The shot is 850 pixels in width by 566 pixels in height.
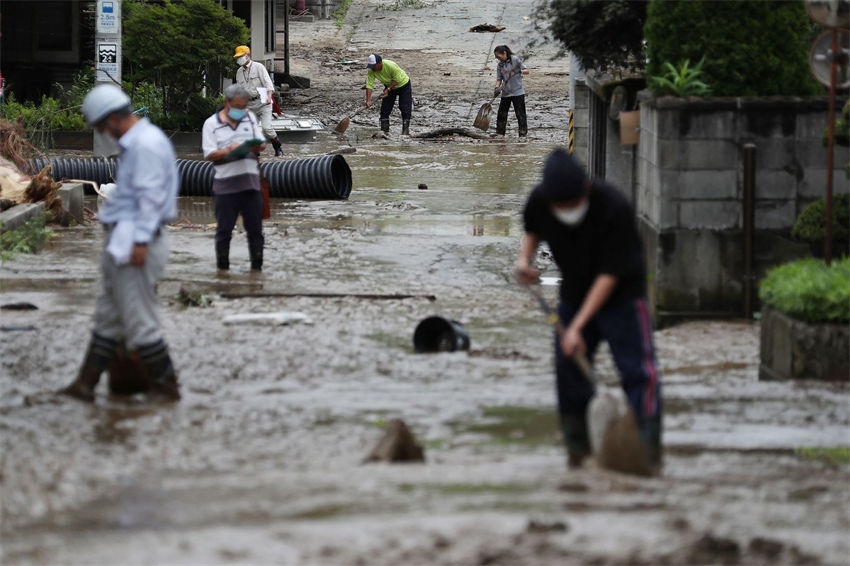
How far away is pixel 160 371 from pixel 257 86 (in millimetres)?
14940

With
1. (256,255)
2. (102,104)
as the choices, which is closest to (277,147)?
(256,255)

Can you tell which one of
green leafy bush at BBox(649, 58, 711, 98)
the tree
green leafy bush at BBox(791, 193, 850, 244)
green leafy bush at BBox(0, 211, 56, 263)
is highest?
the tree

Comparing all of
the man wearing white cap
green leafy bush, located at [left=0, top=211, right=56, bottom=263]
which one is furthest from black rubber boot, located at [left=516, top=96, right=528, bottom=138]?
green leafy bush, located at [left=0, top=211, right=56, bottom=263]

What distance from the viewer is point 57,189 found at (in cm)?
1474

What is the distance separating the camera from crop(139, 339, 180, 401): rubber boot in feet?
24.0

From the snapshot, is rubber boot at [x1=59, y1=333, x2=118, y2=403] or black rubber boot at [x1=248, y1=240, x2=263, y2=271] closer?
rubber boot at [x1=59, y1=333, x2=118, y2=403]

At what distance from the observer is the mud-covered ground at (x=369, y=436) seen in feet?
15.0

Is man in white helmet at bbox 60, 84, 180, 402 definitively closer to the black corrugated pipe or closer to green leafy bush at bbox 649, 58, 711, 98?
green leafy bush at bbox 649, 58, 711, 98

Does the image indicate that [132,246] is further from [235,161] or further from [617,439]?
[235,161]

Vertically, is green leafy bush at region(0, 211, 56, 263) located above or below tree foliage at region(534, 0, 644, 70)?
below

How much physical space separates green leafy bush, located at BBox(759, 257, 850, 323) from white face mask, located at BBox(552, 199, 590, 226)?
105 inches

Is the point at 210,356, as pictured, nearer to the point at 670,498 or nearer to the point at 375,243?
the point at 670,498

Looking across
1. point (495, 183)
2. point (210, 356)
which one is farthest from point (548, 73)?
point (210, 356)

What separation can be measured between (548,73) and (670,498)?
28474mm
